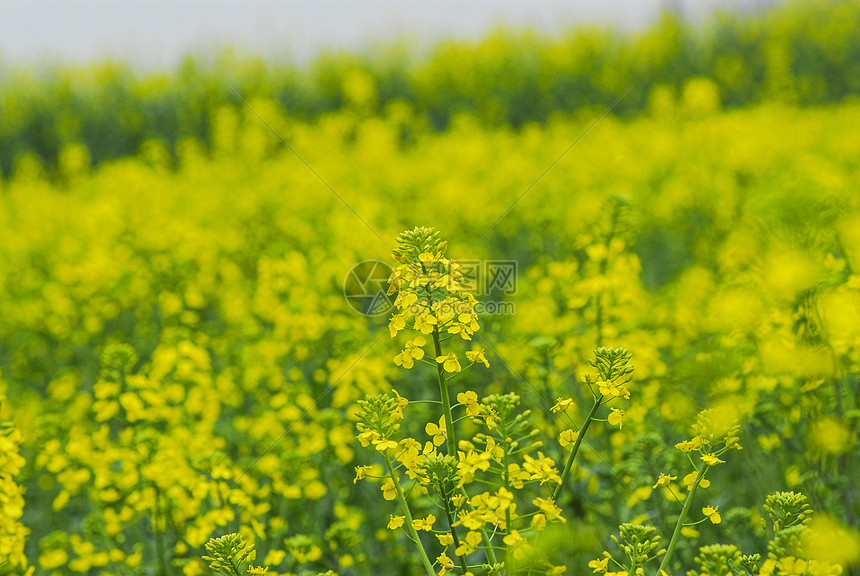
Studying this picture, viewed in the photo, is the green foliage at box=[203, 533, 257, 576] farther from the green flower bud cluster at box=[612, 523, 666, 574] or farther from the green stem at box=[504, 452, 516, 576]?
the green flower bud cluster at box=[612, 523, 666, 574]

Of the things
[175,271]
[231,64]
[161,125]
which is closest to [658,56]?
[231,64]

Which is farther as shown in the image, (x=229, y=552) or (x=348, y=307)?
(x=348, y=307)

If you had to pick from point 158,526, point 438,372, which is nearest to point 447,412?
point 438,372

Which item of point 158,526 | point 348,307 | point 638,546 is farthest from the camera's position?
point 348,307

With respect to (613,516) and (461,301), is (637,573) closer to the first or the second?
(461,301)

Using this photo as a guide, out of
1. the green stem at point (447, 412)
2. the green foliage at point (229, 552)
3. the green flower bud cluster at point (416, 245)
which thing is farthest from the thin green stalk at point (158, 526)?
the green flower bud cluster at point (416, 245)

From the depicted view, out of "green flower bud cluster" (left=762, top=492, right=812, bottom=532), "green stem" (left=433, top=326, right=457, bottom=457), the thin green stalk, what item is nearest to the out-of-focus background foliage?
the thin green stalk

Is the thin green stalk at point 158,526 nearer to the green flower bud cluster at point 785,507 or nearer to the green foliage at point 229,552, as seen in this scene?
the green foliage at point 229,552

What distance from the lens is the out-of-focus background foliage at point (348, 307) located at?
2234 millimetres

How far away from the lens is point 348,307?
3.80m

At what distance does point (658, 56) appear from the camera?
43.2 feet

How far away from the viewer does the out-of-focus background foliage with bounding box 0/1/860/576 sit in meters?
2.23

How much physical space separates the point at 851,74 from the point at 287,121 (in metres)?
10.7

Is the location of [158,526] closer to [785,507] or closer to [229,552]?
[229,552]
